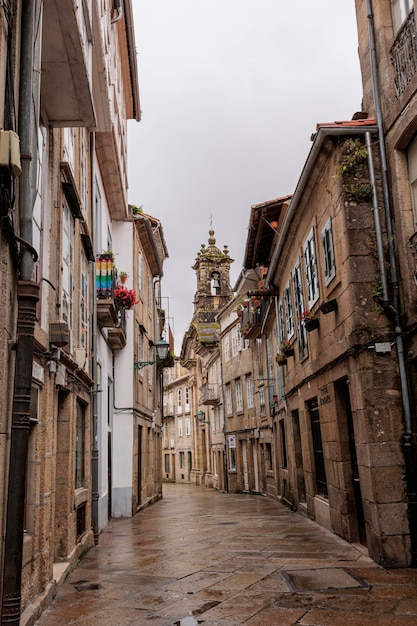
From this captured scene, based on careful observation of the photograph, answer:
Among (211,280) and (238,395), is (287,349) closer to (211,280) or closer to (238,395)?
(238,395)

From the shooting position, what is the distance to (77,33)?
20.3 feet

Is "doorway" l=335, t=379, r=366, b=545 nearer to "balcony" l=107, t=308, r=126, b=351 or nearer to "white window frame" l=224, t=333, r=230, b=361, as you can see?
"balcony" l=107, t=308, r=126, b=351

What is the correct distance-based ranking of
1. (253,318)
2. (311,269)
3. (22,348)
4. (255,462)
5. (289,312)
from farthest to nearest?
(255,462) → (253,318) → (289,312) → (311,269) → (22,348)

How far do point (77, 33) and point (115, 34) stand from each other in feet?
34.7

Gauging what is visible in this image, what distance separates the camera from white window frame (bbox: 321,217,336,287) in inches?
401

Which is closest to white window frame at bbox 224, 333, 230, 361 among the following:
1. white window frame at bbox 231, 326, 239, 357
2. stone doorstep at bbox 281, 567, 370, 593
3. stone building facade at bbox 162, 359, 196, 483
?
white window frame at bbox 231, 326, 239, 357

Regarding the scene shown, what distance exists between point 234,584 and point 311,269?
664cm

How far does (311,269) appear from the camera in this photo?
12.2 meters

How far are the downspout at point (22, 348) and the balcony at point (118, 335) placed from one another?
970 centimetres

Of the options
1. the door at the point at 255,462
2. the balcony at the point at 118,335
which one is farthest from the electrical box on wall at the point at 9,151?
the door at the point at 255,462

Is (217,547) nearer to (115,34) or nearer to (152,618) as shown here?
(152,618)

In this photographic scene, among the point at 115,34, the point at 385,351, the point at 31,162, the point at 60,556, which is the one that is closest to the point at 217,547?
the point at 60,556

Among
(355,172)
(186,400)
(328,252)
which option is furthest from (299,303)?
(186,400)

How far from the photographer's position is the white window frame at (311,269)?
11.8m
